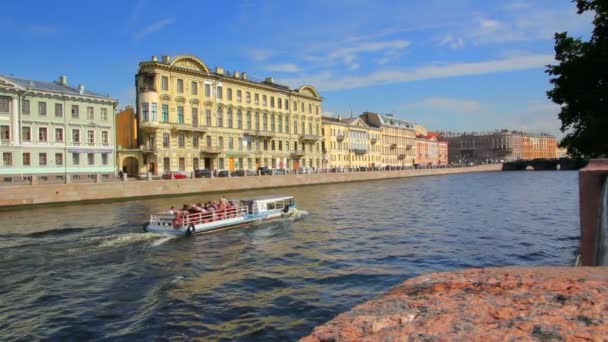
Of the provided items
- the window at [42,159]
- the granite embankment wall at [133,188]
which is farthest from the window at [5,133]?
the granite embankment wall at [133,188]

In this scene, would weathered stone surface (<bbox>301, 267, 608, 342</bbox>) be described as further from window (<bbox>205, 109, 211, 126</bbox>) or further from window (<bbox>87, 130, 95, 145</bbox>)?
window (<bbox>205, 109, 211, 126</bbox>)

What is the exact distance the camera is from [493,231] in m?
20.9

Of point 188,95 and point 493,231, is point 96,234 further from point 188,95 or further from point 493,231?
point 188,95

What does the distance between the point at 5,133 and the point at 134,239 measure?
85.1ft

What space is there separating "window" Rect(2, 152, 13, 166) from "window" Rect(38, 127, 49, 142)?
277 cm

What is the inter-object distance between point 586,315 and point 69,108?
46.3 m

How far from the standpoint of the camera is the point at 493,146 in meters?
167

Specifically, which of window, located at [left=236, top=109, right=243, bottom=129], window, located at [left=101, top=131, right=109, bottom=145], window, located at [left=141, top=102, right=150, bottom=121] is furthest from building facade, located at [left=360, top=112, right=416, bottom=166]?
window, located at [left=101, top=131, right=109, bottom=145]

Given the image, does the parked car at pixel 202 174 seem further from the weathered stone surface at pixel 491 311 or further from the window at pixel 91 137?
the weathered stone surface at pixel 491 311

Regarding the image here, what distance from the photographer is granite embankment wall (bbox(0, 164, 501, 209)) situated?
31.7 metres

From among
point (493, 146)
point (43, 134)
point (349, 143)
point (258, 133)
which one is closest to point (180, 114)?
point (258, 133)

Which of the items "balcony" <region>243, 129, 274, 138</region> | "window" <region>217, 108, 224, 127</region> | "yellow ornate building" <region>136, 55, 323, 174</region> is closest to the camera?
"yellow ornate building" <region>136, 55, 323, 174</region>

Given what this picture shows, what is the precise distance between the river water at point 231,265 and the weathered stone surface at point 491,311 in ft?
20.0

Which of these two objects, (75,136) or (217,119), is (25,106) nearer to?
(75,136)
